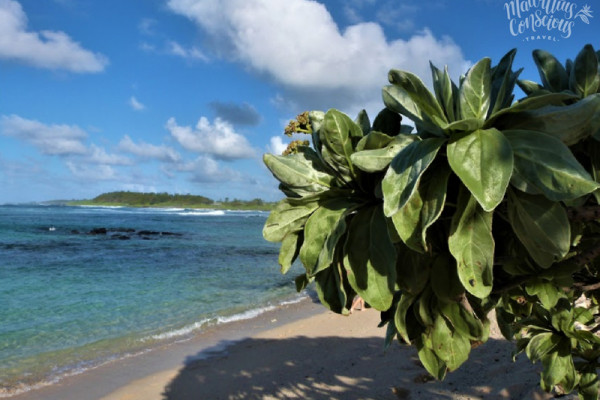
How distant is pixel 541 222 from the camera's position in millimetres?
903

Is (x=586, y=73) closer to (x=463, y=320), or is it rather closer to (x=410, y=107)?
(x=410, y=107)

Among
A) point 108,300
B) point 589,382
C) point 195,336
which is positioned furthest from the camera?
point 108,300

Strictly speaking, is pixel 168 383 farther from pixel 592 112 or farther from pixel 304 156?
pixel 592 112

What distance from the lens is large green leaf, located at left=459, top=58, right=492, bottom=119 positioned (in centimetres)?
95

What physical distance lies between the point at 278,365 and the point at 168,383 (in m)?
1.93

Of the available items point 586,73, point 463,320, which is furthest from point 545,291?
point 586,73

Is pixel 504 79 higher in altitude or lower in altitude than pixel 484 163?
higher

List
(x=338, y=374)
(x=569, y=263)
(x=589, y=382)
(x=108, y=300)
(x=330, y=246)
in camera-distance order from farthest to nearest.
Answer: (x=108, y=300) → (x=338, y=374) → (x=589, y=382) → (x=569, y=263) → (x=330, y=246)

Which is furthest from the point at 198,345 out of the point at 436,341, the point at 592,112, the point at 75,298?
the point at 592,112

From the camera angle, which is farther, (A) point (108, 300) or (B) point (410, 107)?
(A) point (108, 300)

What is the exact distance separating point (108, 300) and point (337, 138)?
49.7 feet

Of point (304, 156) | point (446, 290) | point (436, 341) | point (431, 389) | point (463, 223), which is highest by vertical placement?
point (304, 156)

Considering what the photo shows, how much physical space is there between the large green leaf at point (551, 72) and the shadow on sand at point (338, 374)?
3.99 metres

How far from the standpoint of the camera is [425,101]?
97 cm
